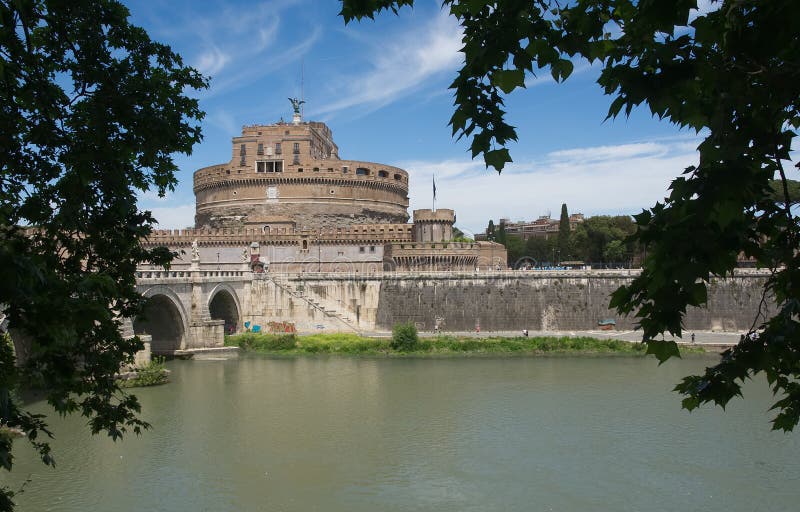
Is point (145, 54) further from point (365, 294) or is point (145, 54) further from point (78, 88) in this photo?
point (365, 294)

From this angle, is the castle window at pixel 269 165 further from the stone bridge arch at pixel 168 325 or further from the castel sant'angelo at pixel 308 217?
the stone bridge arch at pixel 168 325

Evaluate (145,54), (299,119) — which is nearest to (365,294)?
(299,119)

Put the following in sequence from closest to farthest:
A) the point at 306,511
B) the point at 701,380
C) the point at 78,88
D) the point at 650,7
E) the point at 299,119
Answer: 1. the point at 650,7
2. the point at 701,380
3. the point at 78,88
4. the point at 306,511
5. the point at 299,119

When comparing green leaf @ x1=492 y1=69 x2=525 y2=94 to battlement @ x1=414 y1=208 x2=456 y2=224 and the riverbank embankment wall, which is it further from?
battlement @ x1=414 y1=208 x2=456 y2=224

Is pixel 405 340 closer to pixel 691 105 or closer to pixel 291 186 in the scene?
pixel 291 186

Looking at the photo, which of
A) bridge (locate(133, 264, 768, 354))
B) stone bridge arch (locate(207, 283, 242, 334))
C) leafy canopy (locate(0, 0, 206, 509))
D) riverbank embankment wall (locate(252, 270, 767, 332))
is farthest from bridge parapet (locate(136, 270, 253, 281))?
leafy canopy (locate(0, 0, 206, 509))

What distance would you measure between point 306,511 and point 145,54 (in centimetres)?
730

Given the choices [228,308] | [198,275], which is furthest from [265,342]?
[228,308]

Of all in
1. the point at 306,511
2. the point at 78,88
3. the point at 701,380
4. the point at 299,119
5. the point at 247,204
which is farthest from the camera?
the point at 299,119

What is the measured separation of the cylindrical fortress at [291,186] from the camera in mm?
43375

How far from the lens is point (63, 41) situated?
5883 mm

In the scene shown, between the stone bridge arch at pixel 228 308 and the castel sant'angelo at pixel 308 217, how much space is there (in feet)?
11.0

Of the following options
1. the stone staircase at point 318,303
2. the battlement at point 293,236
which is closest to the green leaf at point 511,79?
the stone staircase at point 318,303

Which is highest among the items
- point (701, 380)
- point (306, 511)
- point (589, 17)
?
point (589, 17)
